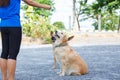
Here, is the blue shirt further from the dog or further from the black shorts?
the dog

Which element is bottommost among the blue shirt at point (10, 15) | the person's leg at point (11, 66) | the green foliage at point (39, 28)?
the green foliage at point (39, 28)

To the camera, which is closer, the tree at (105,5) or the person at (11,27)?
the person at (11,27)

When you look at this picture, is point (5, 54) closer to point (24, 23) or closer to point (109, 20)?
point (24, 23)

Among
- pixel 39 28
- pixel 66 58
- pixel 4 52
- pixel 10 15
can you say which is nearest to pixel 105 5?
pixel 39 28

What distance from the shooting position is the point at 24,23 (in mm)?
25750

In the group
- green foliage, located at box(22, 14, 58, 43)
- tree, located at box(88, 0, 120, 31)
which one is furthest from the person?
tree, located at box(88, 0, 120, 31)

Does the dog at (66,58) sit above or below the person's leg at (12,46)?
below

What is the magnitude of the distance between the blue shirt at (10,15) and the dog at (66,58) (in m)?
2.37

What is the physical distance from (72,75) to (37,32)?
55.3 ft

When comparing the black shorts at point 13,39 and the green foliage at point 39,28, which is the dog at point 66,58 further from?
the green foliage at point 39,28

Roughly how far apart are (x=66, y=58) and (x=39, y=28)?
16.5 metres

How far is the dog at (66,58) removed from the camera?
26.2 ft

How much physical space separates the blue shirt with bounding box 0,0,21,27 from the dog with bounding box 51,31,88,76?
7.79 ft

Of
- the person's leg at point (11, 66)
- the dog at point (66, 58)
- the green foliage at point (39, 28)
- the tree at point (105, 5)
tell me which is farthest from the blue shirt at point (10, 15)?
the tree at point (105, 5)
